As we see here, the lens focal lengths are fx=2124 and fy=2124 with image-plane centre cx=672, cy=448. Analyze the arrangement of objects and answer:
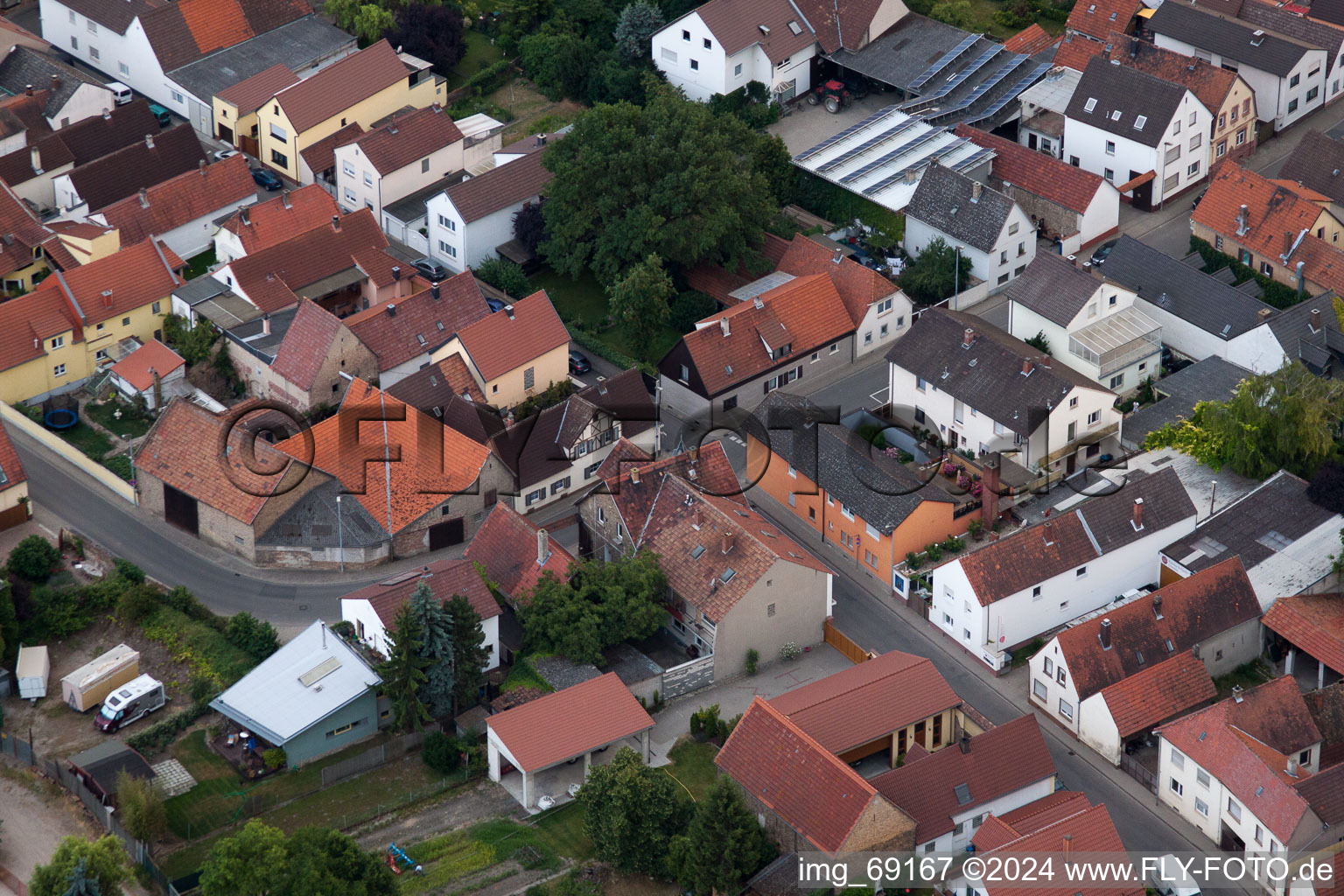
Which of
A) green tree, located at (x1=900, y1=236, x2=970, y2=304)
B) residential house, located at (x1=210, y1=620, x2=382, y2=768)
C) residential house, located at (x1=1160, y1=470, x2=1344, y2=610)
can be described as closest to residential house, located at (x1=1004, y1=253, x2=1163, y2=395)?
green tree, located at (x1=900, y1=236, x2=970, y2=304)

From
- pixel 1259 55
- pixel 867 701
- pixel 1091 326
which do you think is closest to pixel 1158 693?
pixel 867 701

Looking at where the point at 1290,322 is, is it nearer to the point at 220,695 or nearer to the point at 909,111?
the point at 909,111

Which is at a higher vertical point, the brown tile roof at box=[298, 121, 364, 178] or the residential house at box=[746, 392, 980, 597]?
the brown tile roof at box=[298, 121, 364, 178]

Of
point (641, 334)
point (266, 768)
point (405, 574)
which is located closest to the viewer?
point (266, 768)

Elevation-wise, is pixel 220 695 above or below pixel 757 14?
below

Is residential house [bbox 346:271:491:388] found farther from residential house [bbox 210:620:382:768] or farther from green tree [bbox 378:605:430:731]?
green tree [bbox 378:605:430:731]

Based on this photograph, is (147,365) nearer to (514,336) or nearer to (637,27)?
(514,336)

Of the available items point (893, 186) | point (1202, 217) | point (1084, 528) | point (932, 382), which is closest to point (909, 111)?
point (893, 186)
